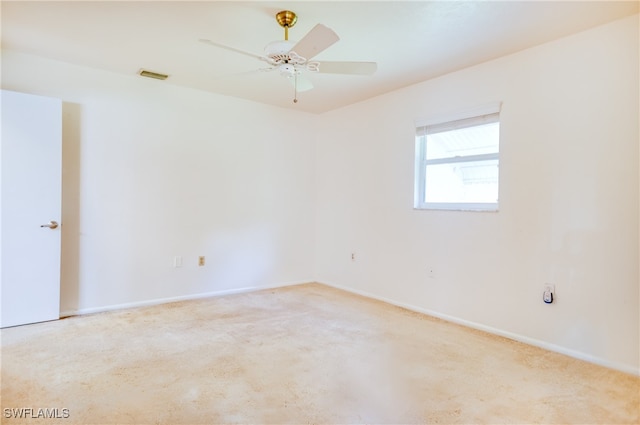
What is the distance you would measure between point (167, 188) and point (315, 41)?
2.52 meters

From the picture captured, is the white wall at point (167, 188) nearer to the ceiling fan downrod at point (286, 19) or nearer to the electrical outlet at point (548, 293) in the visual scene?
the ceiling fan downrod at point (286, 19)

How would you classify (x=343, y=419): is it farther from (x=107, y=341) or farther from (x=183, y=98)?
(x=183, y=98)

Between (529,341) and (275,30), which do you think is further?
(529,341)

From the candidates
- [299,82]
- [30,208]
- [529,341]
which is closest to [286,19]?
[299,82]

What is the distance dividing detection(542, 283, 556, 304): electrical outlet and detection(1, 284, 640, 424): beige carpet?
382 millimetres

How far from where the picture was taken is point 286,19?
7.57ft

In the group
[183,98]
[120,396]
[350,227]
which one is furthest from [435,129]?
[120,396]

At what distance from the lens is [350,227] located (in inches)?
176

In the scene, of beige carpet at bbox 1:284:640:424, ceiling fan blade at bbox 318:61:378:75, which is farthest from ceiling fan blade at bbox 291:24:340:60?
beige carpet at bbox 1:284:640:424

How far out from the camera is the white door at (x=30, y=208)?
2.90 metres

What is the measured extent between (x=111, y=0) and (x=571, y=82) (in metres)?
3.12

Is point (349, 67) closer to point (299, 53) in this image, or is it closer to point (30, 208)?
point (299, 53)

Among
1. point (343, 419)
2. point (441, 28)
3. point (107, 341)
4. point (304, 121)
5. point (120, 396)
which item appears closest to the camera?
point (343, 419)

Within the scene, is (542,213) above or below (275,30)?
below
